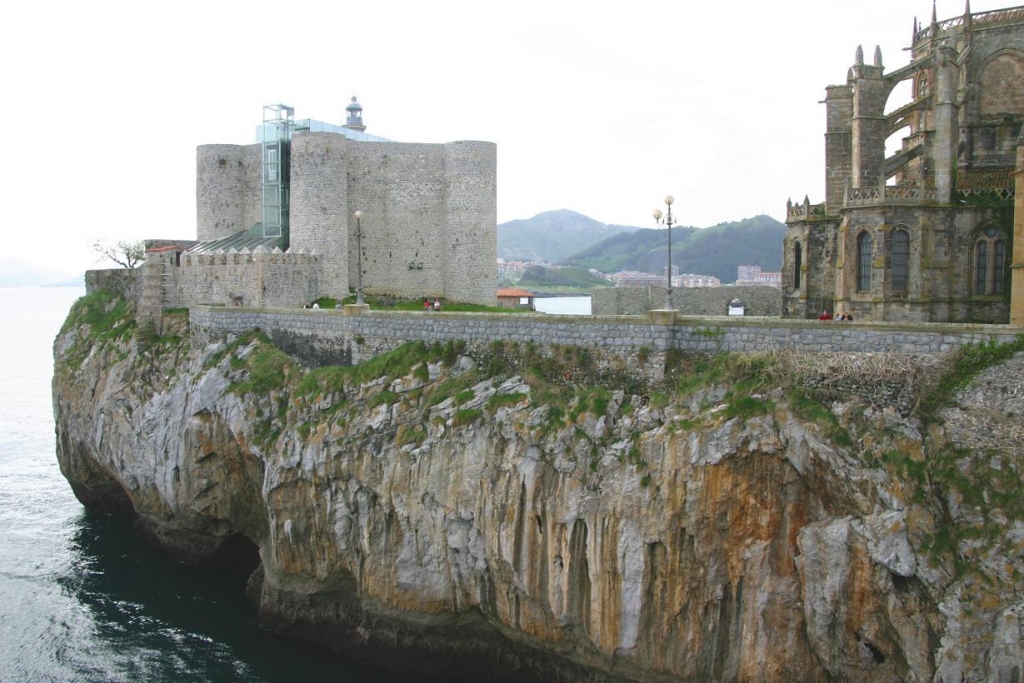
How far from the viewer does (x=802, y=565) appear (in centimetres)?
2166

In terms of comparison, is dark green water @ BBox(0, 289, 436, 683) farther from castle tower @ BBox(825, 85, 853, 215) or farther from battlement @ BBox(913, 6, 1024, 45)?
battlement @ BBox(913, 6, 1024, 45)

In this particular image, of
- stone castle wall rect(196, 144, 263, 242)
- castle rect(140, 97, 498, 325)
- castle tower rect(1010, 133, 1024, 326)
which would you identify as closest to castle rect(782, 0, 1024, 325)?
castle tower rect(1010, 133, 1024, 326)

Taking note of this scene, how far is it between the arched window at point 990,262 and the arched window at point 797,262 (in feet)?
24.1

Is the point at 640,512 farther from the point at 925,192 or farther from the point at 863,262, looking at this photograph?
the point at 925,192

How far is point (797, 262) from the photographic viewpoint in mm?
36062

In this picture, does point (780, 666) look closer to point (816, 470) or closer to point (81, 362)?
point (816, 470)

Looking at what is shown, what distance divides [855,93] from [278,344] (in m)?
24.4

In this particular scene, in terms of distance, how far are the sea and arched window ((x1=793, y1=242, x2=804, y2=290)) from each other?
2068cm

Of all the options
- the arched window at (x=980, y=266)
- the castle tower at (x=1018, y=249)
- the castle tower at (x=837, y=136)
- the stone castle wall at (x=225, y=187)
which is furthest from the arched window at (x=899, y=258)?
the stone castle wall at (x=225, y=187)

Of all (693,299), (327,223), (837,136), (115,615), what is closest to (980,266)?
(837,136)

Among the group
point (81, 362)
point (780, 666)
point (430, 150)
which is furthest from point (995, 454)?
point (81, 362)

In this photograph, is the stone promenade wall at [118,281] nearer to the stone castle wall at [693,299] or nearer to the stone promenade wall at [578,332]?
the stone promenade wall at [578,332]

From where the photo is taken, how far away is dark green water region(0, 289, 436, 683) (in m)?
29.0

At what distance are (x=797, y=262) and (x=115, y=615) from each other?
95.6 feet
